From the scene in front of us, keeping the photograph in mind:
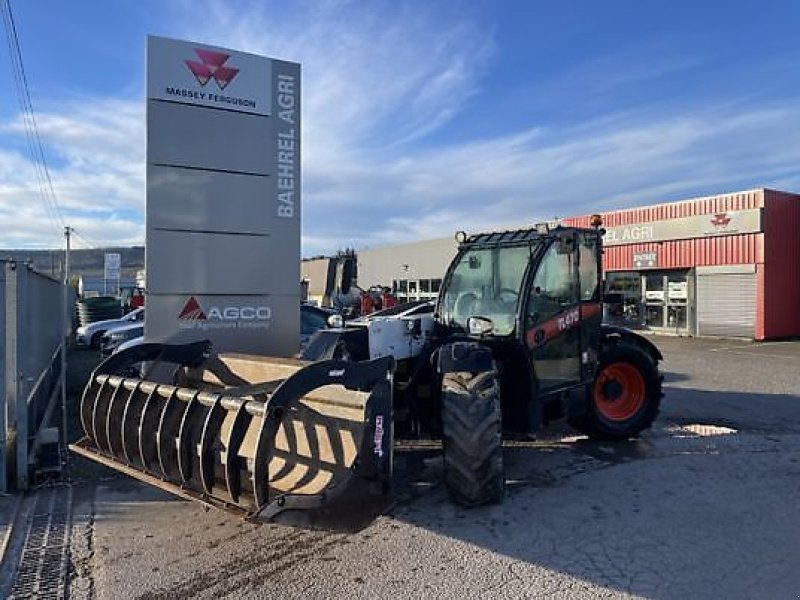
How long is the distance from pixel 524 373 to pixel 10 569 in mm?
4204

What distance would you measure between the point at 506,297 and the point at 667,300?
20.5 metres

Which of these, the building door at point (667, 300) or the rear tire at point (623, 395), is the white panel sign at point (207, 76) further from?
the building door at point (667, 300)

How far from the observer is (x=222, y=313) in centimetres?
777

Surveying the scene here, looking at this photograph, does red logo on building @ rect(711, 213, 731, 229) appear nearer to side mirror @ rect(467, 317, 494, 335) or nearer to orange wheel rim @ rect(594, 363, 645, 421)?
orange wheel rim @ rect(594, 363, 645, 421)

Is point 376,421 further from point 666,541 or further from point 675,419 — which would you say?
point 675,419

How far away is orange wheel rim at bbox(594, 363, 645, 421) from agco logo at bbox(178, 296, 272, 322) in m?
3.98

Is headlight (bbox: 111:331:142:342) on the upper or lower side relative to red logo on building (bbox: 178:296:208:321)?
lower

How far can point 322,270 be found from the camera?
163 feet

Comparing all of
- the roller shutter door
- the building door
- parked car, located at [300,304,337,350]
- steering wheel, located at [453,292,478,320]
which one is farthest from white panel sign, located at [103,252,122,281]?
steering wheel, located at [453,292,478,320]

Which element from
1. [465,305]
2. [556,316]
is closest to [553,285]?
[556,316]

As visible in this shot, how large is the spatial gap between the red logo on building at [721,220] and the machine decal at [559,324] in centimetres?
1779

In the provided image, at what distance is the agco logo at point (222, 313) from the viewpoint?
7566 mm

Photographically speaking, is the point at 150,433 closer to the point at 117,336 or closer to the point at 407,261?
the point at 117,336

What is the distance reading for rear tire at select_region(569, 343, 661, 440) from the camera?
7414 mm
